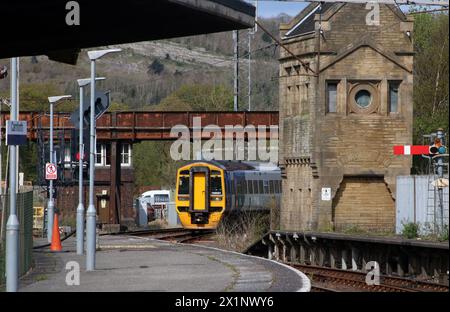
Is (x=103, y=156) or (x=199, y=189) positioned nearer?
(x=199, y=189)

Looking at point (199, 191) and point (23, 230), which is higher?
point (199, 191)

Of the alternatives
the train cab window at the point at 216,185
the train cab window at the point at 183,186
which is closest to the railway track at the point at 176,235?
the train cab window at the point at 183,186

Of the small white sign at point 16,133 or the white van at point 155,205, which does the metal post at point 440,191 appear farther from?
the white van at point 155,205

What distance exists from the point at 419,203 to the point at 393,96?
7336mm

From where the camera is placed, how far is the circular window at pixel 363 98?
39.8m

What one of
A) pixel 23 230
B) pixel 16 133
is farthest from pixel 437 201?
pixel 16 133

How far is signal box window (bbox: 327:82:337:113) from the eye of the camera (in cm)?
3978

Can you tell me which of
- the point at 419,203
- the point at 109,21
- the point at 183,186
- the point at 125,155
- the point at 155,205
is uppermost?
the point at 109,21

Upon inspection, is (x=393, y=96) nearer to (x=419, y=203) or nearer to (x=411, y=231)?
(x=419, y=203)

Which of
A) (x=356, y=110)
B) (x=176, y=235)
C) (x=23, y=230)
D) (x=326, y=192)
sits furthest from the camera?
(x=176, y=235)

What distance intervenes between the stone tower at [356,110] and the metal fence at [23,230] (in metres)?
16.1

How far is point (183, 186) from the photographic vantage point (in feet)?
158

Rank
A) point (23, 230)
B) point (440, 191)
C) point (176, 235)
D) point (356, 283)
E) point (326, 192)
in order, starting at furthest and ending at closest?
point (176, 235) → point (326, 192) → point (440, 191) → point (356, 283) → point (23, 230)

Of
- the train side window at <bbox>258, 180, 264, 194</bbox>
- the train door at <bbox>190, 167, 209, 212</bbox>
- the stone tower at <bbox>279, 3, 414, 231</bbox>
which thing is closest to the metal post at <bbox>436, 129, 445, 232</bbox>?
the stone tower at <bbox>279, 3, 414, 231</bbox>
